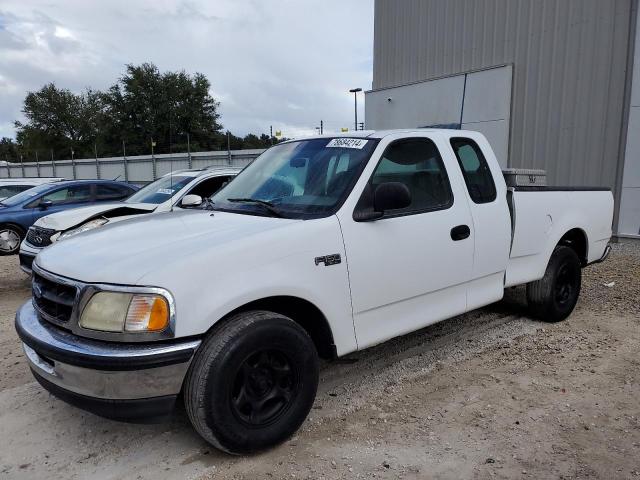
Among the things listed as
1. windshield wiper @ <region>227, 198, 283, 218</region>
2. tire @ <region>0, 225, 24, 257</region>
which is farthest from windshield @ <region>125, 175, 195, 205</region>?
windshield wiper @ <region>227, 198, 283, 218</region>

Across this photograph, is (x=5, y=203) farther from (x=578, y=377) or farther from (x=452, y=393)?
(x=578, y=377)

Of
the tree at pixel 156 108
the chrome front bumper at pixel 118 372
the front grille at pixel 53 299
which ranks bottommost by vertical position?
the chrome front bumper at pixel 118 372

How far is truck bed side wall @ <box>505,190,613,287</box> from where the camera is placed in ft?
14.9

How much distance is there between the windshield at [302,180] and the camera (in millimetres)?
3369

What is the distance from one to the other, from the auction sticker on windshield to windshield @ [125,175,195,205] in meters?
4.35

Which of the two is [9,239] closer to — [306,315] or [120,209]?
[120,209]

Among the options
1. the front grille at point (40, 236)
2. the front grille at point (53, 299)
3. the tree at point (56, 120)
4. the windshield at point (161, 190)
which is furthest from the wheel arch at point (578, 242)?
the tree at point (56, 120)

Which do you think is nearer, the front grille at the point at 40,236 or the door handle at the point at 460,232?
the door handle at the point at 460,232

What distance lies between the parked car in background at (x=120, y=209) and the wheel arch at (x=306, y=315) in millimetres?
3072

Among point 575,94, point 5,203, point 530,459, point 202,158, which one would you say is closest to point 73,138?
point 202,158

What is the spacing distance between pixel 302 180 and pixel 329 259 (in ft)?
2.53

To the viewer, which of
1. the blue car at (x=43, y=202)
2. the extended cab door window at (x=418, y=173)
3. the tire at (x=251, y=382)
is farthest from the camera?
the blue car at (x=43, y=202)

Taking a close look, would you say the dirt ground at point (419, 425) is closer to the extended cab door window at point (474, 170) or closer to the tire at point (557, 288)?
the tire at point (557, 288)

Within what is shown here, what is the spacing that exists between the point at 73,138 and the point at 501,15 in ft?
269
